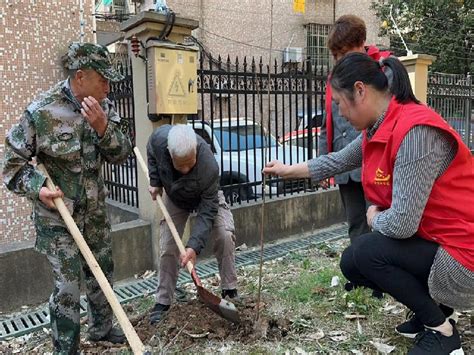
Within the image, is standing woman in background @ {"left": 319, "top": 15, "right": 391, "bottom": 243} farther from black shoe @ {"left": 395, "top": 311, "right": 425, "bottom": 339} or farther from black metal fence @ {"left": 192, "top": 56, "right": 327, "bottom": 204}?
black metal fence @ {"left": 192, "top": 56, "right": 327, "bottom": 204}

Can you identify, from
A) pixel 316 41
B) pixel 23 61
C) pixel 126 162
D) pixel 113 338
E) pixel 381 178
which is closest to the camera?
pixel 381 178

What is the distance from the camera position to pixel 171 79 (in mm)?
4223

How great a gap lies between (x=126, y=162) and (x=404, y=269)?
3.36 metres

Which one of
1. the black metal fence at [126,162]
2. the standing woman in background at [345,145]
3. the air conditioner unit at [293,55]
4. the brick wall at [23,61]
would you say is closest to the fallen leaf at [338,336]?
the standing woman in background at [345,145]

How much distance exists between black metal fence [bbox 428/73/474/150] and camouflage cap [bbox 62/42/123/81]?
262 inches

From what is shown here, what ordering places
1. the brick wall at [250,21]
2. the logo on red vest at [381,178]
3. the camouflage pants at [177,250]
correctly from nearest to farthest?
1. the logo on red vest at [381,178]
2. the camouflage pants at [177,250]
3. the brick wall at [250,21]

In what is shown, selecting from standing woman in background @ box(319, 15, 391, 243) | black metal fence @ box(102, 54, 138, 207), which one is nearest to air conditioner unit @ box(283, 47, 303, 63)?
black metal fence @ box(102, 54, 138, 207)

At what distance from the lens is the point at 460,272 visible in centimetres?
217

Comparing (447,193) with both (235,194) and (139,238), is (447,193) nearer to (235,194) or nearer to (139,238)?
(139,238)

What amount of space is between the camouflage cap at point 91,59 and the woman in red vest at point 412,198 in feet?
4.25

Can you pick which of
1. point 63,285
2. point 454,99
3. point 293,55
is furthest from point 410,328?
point 293,55

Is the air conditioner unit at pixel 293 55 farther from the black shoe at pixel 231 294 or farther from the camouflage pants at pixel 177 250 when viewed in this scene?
the black shoe at pixel 231 294

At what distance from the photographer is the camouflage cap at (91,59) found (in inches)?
101

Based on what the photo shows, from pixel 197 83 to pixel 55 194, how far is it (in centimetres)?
252
